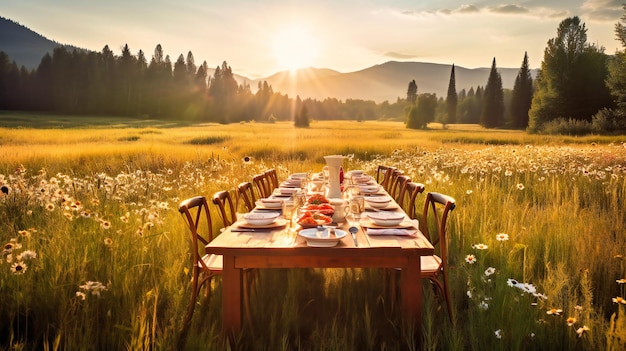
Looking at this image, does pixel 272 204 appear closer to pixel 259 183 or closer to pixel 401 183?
pixel 259 183

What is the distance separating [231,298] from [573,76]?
132ft

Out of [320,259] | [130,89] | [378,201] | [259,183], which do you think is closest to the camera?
[320,259]

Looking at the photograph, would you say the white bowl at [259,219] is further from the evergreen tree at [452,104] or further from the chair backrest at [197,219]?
the evergreen tree at [452,104]

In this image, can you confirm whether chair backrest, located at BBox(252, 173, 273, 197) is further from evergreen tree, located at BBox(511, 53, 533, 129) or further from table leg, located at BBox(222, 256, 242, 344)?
evergreen tree, located at BBox(511, 53, 533, 129)

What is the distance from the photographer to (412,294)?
246 centimetres

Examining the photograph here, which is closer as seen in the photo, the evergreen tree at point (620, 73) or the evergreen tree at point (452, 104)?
the evergreen tree at point (620, 73)

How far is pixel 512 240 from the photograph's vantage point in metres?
4.52

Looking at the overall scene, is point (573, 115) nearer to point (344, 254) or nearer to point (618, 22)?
point (618, 22)

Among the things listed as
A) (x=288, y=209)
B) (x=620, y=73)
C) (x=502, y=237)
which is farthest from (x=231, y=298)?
(x=620, y=73)

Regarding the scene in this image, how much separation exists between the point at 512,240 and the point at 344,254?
113 inches

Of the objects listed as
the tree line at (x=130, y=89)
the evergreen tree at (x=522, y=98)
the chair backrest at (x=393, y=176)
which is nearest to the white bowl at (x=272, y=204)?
the chair backrest at (x=393, y=176)

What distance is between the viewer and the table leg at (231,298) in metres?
2.43

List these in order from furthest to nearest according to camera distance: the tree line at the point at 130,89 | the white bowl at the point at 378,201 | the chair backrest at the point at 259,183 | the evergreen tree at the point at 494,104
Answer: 1. the evergreen tree at the point at 494,104
2. the tree line at the point at 130,89
3. the chair backrest at the point at 259,183
4. the white bowl at the point at 378,201

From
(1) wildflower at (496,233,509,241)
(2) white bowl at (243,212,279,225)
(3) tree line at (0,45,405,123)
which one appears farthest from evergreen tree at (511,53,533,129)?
(2) white bowl at (243,212,279,225)
